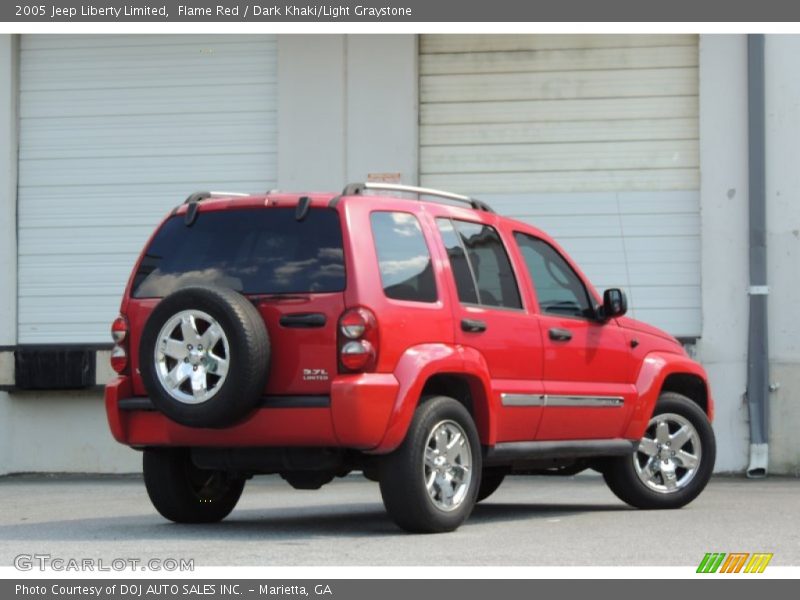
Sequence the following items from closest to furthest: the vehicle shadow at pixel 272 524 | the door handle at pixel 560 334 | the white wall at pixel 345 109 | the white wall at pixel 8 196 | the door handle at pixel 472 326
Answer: the vehicle shadow at pixel 272 524, the door handle at pixel 472 326, the door handle at pixel 560 334, the white wall at pixel 345 109, the white wall at pixel 8 196

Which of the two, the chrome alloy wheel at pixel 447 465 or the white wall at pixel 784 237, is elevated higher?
the white wall at pixel 784 237

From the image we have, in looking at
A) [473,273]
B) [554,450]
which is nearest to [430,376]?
[473,273]

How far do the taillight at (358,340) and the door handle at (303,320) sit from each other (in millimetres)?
125

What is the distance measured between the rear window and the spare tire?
10.9 inches

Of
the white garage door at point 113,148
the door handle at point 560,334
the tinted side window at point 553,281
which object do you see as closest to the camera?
the door handle at point 560,334

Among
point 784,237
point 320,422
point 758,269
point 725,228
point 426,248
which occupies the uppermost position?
point 725,228

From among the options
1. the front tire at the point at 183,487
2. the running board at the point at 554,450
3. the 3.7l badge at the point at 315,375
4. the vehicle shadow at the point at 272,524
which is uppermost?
the 3.7l badge at the point at 315,375

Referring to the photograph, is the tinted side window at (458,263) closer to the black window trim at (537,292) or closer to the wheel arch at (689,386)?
the black window trim at (537,292)

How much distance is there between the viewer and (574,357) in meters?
10.7

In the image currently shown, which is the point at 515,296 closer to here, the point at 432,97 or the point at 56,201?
the point at 432,97

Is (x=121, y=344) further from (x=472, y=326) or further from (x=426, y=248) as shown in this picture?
(x=472, y=326)

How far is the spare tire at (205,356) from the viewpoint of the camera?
8.84 meters

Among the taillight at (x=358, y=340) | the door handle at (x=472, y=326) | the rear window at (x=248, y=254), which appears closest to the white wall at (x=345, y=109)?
the door handle at (x=472, y=326)

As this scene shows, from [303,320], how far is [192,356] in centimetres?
64
